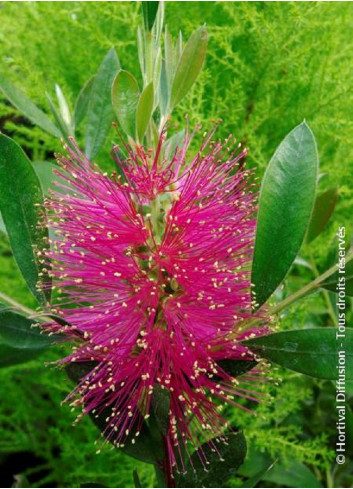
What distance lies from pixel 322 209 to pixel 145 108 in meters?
0.29

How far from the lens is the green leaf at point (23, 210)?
558 mm

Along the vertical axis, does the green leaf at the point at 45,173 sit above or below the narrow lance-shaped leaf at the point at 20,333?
above

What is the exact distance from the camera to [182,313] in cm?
54

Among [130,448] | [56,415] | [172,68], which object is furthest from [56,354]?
[172,68]

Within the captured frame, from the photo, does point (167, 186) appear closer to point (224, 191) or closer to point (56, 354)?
point (224, 191)

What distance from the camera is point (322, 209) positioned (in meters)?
0.71

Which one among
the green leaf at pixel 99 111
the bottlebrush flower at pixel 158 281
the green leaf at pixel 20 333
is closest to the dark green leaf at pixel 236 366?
the bottlebrush flower at pixel 158 281

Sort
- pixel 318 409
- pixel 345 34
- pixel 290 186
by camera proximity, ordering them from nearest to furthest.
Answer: pixel 290 186 < pixel 318 409 < pixel 345 34

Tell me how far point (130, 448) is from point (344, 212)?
58 centimetres

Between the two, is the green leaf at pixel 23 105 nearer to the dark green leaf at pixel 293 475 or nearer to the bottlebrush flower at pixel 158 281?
the bottlebrush flower at pixel 158 281

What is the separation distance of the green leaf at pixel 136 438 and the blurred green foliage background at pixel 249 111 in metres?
0.21

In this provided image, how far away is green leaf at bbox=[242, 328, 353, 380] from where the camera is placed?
52 centimetres

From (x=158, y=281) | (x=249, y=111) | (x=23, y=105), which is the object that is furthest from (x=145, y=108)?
(x=249, y=111)

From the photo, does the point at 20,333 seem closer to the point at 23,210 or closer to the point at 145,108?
the point at 23,210
